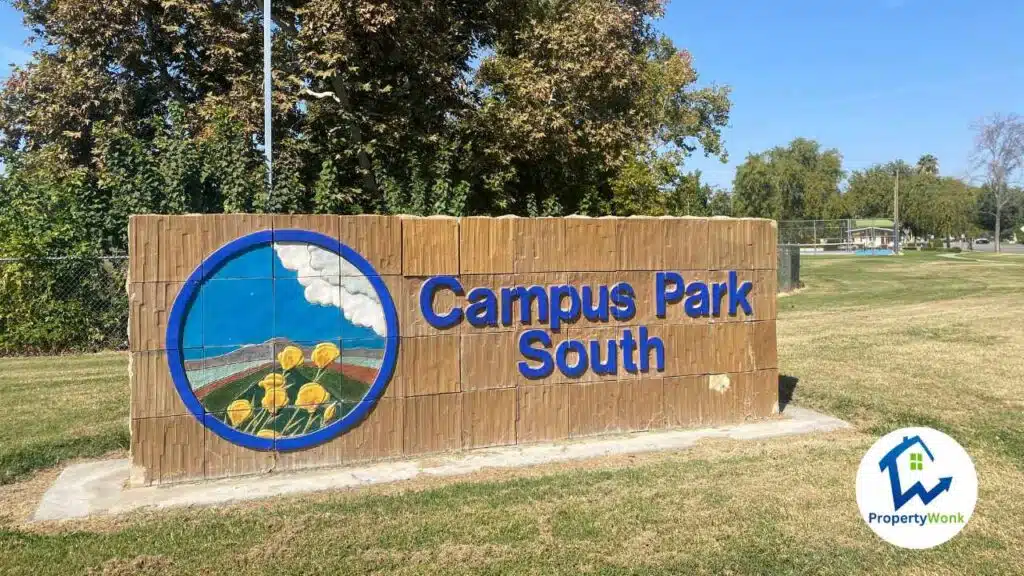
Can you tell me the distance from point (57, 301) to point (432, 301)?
8.59m

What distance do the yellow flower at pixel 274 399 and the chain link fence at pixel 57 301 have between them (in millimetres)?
7115

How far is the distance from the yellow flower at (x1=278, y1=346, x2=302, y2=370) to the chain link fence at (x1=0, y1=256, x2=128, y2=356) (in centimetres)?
712

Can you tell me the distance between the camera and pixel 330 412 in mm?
5988

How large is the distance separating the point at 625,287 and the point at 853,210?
6939 cm

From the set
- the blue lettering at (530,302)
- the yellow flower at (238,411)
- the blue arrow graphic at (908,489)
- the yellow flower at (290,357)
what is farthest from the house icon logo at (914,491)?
the yellow flower at (238,411)

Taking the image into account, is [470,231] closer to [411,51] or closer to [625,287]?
[625,287]

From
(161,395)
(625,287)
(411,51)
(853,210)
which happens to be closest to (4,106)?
(411,51)

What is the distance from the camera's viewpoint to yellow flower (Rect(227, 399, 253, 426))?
5.73 metres

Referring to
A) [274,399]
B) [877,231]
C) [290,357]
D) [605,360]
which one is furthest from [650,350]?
[877,231]

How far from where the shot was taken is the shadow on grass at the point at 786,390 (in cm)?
821

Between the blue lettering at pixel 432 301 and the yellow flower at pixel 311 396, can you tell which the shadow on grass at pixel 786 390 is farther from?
the yellow flower at pixel 311 396

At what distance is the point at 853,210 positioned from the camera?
226ft

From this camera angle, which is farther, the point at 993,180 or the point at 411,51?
the point at 993,180

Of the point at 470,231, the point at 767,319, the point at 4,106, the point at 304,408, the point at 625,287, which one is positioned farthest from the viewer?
the point at 4,106
